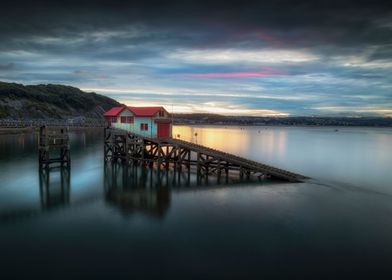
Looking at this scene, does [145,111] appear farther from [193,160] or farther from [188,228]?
[188,228]

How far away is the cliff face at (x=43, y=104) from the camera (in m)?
124

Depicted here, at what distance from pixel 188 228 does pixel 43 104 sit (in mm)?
139408

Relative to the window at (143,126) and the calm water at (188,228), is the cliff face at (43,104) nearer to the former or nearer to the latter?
the window at (143,126)

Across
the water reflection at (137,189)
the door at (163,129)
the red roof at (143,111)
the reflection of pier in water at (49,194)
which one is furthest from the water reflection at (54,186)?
the door at (163,129)

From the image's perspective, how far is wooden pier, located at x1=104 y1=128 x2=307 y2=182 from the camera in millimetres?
35000

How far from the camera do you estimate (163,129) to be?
41.3 meters

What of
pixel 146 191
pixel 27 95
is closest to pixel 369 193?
pixel 146 191

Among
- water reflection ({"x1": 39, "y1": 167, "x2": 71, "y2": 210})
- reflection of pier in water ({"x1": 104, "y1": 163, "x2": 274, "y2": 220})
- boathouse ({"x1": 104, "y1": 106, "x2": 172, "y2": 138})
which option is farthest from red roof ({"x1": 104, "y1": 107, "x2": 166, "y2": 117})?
water reflection ({"x1": 39, "y1": 167, "x2": 71, "y2": 210})

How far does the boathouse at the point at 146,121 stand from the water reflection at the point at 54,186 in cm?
934

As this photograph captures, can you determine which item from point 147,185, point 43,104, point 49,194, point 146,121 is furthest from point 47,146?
point 43,104

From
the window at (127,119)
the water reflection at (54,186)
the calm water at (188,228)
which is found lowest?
the calm water at (188,228)

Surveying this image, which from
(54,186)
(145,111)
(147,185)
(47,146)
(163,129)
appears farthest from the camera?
(145,111)

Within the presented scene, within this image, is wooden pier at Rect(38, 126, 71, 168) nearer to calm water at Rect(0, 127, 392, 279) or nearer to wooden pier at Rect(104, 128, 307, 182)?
calm water at Rect(0, 127, 392, 279)

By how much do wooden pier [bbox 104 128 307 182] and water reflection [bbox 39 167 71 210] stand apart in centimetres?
799
